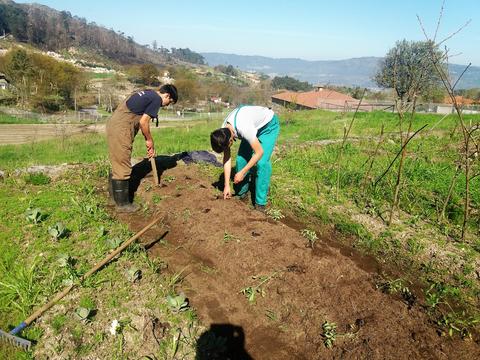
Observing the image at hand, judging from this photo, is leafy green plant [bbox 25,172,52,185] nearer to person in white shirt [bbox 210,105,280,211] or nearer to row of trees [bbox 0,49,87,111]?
person in white shirt [bbox 210,105,280,211]

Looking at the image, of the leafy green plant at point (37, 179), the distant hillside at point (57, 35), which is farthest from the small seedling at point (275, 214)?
the distant hillside at point (57, 35)

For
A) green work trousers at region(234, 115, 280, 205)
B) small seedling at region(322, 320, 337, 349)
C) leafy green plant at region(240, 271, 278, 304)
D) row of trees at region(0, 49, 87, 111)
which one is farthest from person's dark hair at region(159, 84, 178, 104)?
row of trees at region(0, 49, 87, 111)

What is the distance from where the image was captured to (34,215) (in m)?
3.33

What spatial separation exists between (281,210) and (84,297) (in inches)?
106

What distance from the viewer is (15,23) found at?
79.2 metres

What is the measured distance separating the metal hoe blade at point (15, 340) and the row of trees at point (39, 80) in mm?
35340

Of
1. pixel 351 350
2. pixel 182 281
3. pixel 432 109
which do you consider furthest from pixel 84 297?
pixel 432 109

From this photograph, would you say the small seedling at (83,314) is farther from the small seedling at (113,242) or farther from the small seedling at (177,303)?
the small seedling at (113,242)

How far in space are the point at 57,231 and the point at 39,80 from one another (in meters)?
38.7

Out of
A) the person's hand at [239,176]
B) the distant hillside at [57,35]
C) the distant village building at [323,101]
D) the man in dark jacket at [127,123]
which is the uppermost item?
the distant hillside at [57,35]

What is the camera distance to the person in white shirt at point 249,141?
339 centimetres

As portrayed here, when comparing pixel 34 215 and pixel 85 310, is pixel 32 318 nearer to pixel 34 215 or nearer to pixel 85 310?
pixel 85 310

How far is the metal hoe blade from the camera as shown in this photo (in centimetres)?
212

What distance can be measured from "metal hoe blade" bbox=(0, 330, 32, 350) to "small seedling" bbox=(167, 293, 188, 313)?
0.90 metres
